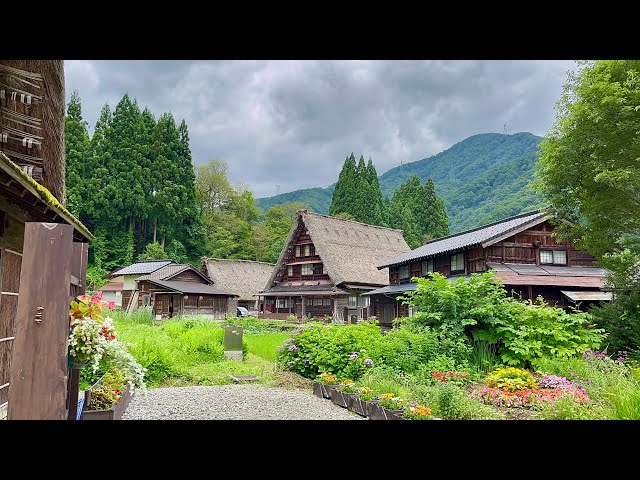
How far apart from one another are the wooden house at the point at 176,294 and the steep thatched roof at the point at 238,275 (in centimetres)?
289

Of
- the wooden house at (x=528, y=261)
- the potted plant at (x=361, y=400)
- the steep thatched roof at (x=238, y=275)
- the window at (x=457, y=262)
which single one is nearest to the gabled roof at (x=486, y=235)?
the wooden house at (x=528, y=261)

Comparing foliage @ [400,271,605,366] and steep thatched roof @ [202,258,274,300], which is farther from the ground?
steep thatched roof @ [202,258,274,300]

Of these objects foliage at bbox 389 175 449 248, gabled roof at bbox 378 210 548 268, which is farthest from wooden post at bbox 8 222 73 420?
foliage at bbox 389 175 449 248

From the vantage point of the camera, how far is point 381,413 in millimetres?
5934

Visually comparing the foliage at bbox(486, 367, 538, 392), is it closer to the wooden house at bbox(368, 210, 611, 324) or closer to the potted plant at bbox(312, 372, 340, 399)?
the potted plant at bbox(312, 372, 340, 399)

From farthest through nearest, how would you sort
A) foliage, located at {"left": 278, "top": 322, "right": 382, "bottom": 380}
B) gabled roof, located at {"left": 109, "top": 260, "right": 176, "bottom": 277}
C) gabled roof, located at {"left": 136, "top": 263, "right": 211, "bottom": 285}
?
gabled roof, located at {"left": 109, "top": 260, "right": 176, "bottom": 277} < gabled roof, located at {"left": 136, "top": 263, "right": 211, "bottom": 285} < foliage, located at {"left": 278, "top": 322, "right": 382, "bottom": 380}

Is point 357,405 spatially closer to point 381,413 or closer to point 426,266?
point 381,413

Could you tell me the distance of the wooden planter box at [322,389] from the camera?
767 cm

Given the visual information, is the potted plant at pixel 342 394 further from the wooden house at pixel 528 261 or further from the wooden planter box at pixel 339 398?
the wooden house at pixel 528 261

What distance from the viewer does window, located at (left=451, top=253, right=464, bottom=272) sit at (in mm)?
20191

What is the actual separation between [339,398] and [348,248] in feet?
81.2

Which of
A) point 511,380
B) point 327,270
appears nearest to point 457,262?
point 327,270
